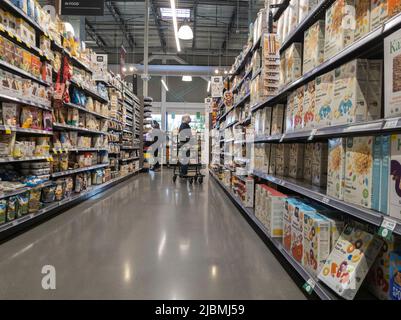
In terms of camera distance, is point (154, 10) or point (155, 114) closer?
point (154, 10)

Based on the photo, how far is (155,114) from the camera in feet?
50.6

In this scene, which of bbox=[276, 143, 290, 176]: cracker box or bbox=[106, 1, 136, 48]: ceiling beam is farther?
bbox=[106, 1, 136, 48]: ceiling beam

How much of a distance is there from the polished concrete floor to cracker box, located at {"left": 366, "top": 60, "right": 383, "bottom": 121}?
45.9 inches

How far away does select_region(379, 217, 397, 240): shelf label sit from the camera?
3.59 feet

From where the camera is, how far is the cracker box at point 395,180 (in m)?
1.15

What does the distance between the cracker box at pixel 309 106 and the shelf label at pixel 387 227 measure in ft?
3.02

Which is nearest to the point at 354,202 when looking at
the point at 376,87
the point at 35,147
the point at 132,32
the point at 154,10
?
the point at 376,87

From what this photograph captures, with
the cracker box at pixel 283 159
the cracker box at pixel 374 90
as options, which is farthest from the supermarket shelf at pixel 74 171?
the cracker box at pixel 374 90

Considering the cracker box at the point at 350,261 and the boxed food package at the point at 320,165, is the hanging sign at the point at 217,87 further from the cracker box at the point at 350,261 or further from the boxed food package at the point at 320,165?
the cracker box at the point at 350,261

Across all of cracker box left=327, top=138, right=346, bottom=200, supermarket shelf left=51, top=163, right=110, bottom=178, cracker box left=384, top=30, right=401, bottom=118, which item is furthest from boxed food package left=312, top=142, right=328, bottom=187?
supermarket shelf left=51, top=163, right=110, bottom=178

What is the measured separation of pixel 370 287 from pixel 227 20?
11551mm

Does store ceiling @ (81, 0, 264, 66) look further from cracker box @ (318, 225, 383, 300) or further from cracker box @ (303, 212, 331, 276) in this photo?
cracker box @ (318, 225, 383, 300)
